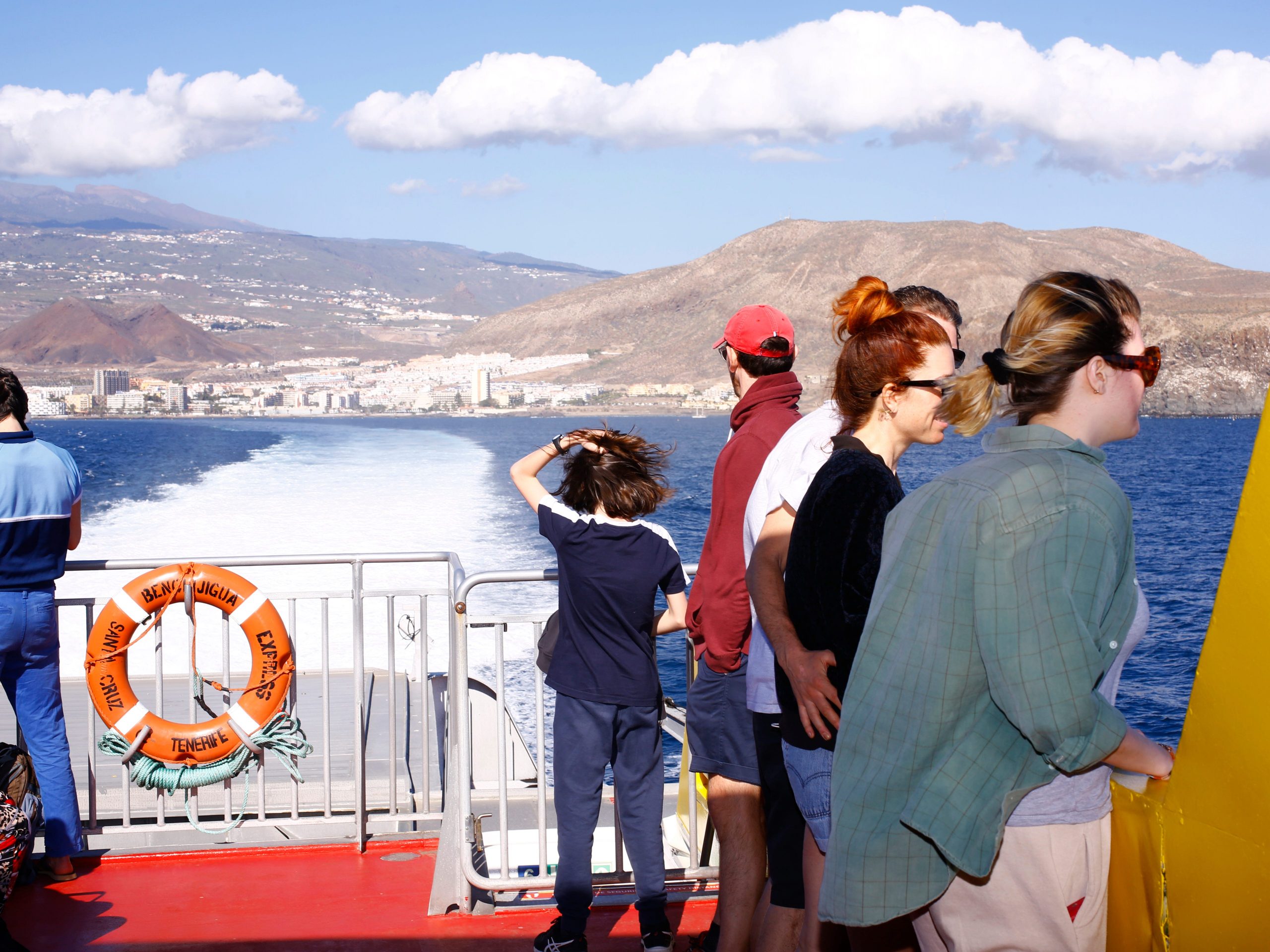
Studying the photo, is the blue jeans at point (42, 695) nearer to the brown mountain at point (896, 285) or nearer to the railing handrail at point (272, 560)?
the railing handrail at point (272, 560)

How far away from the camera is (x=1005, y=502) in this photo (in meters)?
1.34

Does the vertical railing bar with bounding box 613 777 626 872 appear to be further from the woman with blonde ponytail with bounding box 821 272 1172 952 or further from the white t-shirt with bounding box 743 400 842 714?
the woman with blonde ponytail with bounding box 821 272 1172 952

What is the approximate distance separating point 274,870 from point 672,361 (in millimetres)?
168286

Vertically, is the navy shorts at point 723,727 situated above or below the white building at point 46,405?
Answer: above

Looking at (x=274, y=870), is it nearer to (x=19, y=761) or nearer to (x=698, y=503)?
(x=19, y=761)

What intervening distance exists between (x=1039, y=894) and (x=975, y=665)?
1.04 feet

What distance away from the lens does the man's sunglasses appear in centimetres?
143

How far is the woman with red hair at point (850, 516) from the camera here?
5.76 ft

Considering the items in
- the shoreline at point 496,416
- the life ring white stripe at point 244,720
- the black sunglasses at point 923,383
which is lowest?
the shoreline at point 496,416

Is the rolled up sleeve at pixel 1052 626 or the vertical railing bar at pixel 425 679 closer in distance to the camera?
the rolled up sleeve at pixel 1052 626

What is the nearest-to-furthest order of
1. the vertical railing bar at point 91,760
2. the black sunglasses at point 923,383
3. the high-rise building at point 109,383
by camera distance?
the black sunglasses at point 923,383 → the vertical railing bar at point 91,760 → the high-rise building at point 109,383

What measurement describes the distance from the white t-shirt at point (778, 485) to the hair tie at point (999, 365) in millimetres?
499

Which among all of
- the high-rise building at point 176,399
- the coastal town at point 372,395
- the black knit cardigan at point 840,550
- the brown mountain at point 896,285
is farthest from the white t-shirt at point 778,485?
the high-rise building at point 176,399

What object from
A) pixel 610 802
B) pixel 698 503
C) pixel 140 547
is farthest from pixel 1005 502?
pixel 698 503
